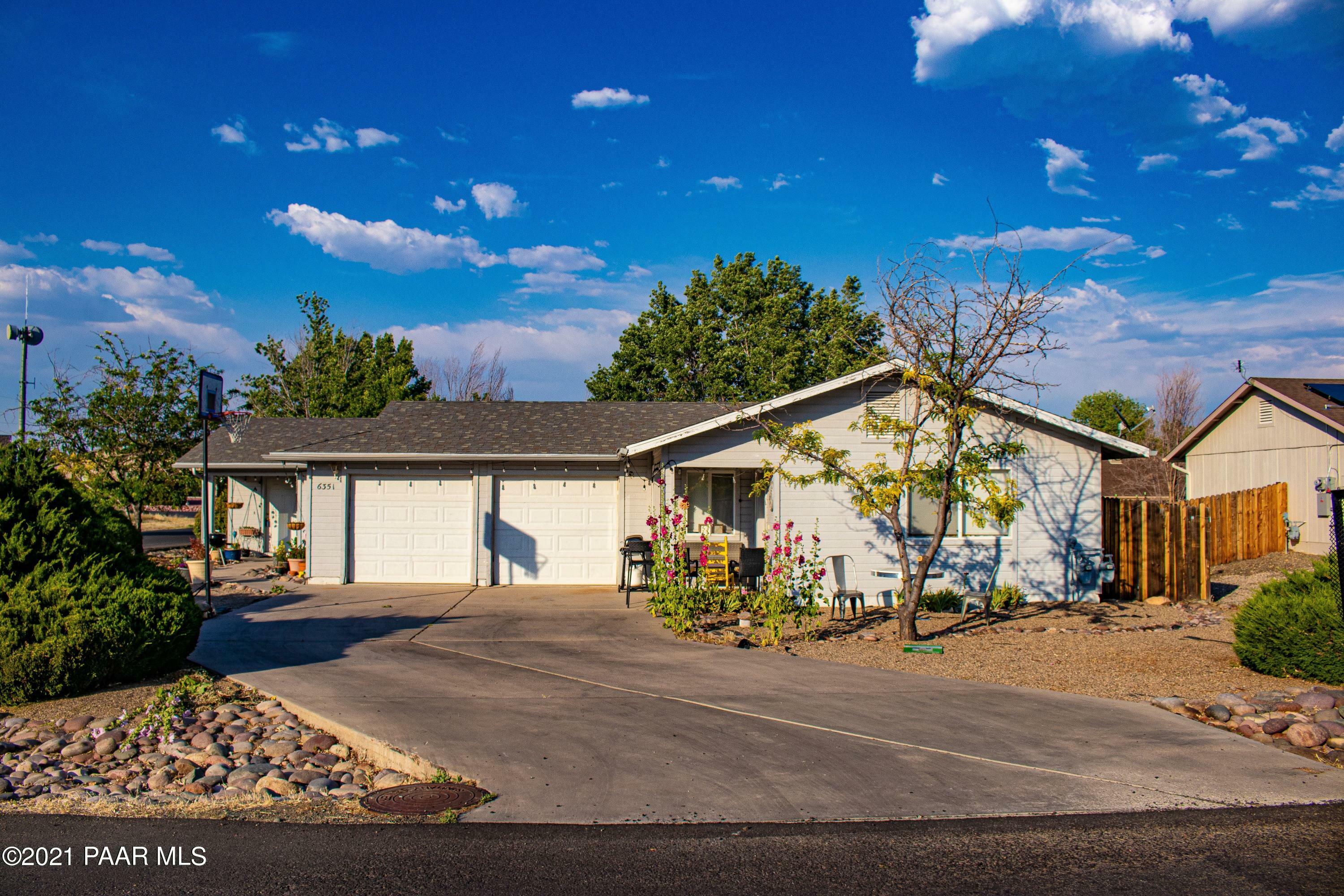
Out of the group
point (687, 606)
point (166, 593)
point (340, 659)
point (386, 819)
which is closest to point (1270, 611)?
point (687, 606)

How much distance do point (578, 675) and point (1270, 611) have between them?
24.1 feet

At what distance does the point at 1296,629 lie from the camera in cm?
859

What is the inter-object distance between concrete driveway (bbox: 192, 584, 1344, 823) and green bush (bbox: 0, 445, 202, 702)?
43.6 inches

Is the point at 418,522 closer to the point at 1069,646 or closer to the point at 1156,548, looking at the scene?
the point at 1069,646

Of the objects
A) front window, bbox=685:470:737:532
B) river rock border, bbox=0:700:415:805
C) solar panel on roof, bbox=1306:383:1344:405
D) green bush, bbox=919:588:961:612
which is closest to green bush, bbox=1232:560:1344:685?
green bush, bbox=919:588:961:612

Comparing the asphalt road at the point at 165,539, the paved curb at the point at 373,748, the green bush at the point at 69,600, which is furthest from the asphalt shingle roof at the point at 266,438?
the paved curb at the point at 373,748

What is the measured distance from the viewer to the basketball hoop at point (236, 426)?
23.4 m

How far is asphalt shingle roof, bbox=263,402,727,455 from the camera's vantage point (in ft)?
54.0

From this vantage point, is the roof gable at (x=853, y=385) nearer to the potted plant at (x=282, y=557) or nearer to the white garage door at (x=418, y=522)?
the white garage door at (x=418, y=522)

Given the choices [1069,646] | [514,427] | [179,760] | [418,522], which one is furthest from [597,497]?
[179,760]

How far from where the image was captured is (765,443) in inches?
566

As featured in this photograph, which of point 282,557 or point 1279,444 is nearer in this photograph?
point 282,557

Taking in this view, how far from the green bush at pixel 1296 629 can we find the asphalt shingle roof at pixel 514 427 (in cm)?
967

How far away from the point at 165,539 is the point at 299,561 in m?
19.7
